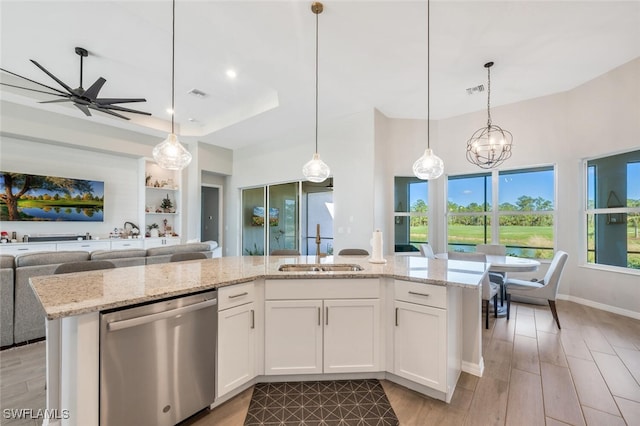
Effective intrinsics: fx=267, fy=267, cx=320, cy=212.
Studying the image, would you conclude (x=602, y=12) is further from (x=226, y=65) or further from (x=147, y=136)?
(x=147, y=136)

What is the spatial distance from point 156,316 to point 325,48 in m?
3.12

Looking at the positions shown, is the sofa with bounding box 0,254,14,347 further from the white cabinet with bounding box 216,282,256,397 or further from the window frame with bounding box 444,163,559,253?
the window frame with bounding box 444,163,559,253

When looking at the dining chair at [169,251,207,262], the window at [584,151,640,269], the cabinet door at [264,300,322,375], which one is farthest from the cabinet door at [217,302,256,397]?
the window at [584,151,640,269]

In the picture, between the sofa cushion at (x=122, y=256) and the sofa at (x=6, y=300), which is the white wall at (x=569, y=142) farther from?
the sofa at (x=6, y=300)

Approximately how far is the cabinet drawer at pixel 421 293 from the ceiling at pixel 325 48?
8.39 ft

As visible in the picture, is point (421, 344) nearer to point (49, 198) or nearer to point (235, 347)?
point (235, 347)

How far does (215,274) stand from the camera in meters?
2.06

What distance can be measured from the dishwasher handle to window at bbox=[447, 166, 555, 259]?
5.00 m

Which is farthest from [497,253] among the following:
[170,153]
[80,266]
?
[80,266]

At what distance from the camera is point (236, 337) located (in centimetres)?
194

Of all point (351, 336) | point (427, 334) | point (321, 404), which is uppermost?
point (427, 334)

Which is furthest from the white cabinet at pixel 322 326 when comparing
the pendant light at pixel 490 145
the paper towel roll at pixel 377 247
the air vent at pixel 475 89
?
the air vent at pixel 475 89

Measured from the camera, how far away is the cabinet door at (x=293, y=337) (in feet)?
6.85

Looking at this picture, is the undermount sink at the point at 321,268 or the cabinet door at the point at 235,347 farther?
the undermount sink at the point at 321,268
